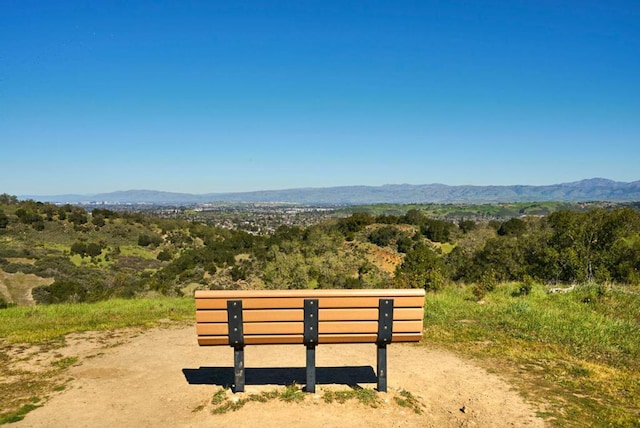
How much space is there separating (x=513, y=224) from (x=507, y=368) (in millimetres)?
48002

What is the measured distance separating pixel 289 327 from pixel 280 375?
154 centimetres

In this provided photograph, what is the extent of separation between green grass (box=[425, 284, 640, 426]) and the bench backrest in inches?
86.0

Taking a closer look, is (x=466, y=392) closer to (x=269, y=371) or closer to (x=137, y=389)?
(x=269, y=371)

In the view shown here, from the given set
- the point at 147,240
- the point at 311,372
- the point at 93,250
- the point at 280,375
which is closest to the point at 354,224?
the point at 93,250

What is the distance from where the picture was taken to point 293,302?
510 cm

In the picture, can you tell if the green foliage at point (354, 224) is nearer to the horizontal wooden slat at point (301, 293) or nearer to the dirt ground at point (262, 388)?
the dirt ground at point (262, 388)

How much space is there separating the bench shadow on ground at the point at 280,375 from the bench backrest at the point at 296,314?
109 cm

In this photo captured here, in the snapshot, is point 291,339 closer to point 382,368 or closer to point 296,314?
point 296,314

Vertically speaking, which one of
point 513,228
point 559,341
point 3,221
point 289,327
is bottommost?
point 513,228

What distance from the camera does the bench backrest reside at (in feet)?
16.6

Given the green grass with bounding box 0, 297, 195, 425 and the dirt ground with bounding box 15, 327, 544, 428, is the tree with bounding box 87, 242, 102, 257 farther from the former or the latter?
the dirt ground with bounding box 15, 327, 544, 428

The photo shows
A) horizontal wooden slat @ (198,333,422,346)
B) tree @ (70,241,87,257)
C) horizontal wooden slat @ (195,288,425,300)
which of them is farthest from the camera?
tree @ (70,241,87,257)

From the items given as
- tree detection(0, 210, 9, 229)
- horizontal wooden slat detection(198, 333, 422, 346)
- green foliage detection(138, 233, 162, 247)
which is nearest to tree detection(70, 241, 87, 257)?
tree detection(0, 210, 9, 229)

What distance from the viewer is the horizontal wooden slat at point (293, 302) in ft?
16.6
